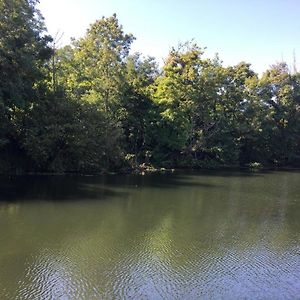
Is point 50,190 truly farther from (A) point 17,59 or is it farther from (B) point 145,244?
(B) point 145,244

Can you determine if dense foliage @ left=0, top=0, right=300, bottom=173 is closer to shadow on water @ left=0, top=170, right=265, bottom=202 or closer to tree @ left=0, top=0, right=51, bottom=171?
tree @ left=0, top=0, right=51, bottom=171

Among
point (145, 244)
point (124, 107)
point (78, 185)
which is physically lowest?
point (145, 244)

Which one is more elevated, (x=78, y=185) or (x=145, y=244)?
(x=78, y=185)

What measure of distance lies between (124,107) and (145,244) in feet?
81.8

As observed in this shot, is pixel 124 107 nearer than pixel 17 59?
No

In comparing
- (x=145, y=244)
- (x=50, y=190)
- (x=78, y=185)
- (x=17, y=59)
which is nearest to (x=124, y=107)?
(x=17, y=59)

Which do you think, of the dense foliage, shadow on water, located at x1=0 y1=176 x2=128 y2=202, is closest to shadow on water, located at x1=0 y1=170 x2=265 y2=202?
shadow on water, located at x1=0 y1=176 x2=128 y2=202

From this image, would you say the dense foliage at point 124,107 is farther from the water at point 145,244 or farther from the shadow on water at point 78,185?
the water at point 145,244

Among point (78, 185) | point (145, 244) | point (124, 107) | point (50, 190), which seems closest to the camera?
point (145, 244)

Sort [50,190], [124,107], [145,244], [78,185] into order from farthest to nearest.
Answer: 1. [124,107]
2. [78,185]
3. [50,190]
4. [145,244]

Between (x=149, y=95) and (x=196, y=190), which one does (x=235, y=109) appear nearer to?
(x=149, y=95)

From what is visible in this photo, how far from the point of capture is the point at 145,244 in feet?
38.8

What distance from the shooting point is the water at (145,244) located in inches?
339

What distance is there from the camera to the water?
8.62 meters
